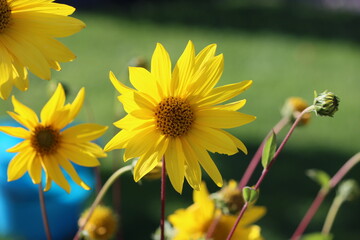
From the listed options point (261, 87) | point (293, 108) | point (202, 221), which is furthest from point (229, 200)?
point (261, 87)

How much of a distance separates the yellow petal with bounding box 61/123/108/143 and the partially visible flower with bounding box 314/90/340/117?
248 millimetres

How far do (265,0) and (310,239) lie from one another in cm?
479

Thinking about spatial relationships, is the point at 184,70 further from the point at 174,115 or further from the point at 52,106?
the point at 52,106

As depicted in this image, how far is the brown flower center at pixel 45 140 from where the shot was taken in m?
0.70

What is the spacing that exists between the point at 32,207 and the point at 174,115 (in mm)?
1363

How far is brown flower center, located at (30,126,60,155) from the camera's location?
702 mm

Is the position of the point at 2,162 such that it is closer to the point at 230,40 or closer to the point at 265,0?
the point at 230,40

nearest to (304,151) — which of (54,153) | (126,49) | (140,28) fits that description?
(126,49)

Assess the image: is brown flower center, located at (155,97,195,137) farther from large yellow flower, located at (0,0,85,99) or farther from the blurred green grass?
the blurred green grass

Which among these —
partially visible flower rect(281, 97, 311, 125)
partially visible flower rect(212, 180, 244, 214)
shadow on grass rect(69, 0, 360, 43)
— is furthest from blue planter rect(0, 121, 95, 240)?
shadow on grass rect(69, 0, 360, 43)

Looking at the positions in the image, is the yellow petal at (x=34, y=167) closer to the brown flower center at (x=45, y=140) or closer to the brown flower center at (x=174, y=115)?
the brown flower center at (x=45, y=140)

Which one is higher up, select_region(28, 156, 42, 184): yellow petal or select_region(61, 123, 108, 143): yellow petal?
select_region(61, 123, 108, 143): yellow petal

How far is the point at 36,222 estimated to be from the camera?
1.92m

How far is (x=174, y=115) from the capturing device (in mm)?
654
